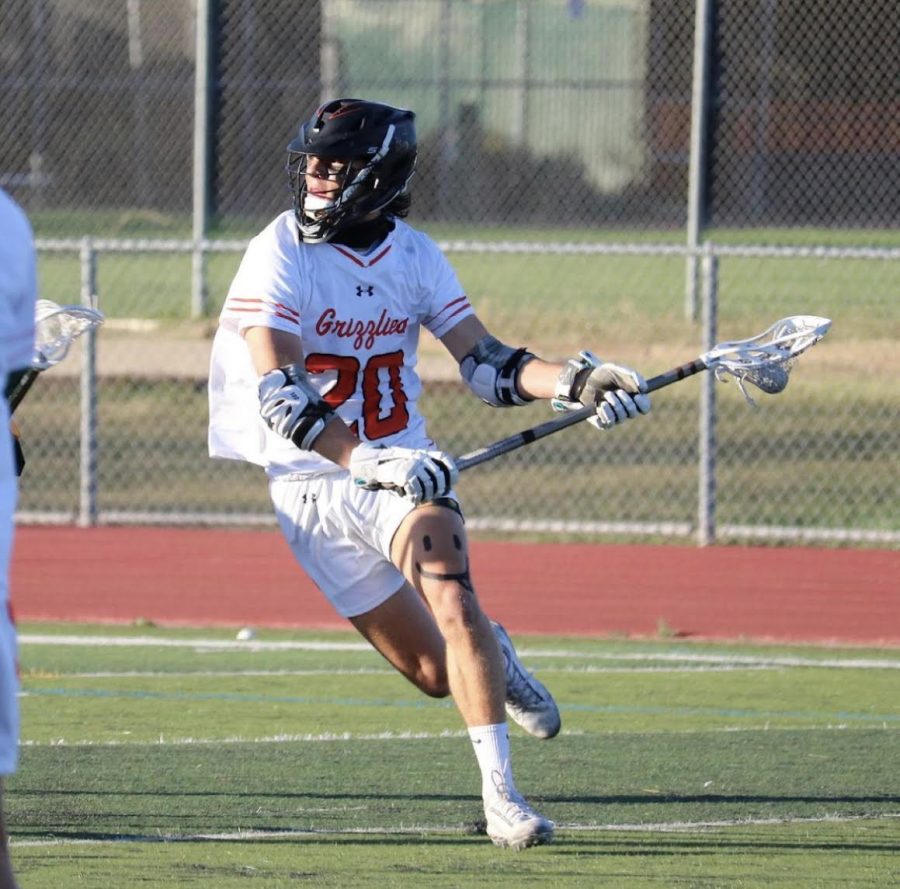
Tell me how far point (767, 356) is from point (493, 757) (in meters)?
1.67

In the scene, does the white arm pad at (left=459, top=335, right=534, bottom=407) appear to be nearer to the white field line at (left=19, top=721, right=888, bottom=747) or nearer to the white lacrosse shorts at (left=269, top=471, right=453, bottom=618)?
the white lacrosse shorts at (left=269, top=471, right=453, bottom=618)

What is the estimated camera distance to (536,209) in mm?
25609

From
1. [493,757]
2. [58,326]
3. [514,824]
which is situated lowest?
[514,824]

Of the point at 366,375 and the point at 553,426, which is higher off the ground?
the point at 366,375

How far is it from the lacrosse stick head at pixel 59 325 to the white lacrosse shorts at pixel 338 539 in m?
0.87

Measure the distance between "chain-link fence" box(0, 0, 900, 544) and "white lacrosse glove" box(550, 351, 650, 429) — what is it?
5.83 meters

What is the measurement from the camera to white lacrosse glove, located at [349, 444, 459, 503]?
582cm

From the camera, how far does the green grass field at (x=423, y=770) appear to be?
5.77m

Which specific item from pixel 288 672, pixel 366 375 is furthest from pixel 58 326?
pixel 288 672

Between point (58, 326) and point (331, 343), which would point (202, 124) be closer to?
point (331, 343)

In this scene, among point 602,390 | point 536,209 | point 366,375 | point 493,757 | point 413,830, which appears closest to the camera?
point 493,757

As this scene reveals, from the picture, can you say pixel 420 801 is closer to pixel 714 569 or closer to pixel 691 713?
pixel 691 713

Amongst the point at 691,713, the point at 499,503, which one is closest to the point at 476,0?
the point at 499,503

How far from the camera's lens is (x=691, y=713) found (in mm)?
8414
